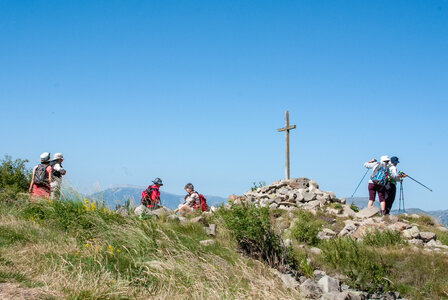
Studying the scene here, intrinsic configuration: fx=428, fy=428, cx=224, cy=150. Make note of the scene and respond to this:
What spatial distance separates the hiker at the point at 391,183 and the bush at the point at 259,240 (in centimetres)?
670

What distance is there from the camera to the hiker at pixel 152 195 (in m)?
12.9

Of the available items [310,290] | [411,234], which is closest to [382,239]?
[411,234]

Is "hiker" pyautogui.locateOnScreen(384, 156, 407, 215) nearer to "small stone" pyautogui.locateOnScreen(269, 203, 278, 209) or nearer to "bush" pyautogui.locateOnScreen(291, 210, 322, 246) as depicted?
"small stone" pyautogui.locateOnScreen(269, 203, 278, 209)

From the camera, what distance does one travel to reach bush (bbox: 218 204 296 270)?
795 cm

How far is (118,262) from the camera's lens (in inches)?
263

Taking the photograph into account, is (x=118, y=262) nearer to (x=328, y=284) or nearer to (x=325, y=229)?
(x=328, y=284)

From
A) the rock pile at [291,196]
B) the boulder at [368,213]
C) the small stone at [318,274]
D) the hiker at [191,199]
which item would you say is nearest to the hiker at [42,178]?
Result: the hiker at [191,199]

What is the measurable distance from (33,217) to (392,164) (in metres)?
10.7

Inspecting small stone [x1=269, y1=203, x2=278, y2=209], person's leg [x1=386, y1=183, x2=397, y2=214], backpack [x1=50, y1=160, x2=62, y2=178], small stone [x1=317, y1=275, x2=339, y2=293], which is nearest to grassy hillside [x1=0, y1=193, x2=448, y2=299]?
small stone [x1=317, y1=275, x2=339, y2=293]

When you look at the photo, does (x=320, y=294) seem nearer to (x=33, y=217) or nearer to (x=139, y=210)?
(x=139, y=210)

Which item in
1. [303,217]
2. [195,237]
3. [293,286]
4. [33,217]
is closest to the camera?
[293,286]

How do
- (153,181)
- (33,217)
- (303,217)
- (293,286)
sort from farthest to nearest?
(153,181) → (303,217) → (33,217) → (293,286)

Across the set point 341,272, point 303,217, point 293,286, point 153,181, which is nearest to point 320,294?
point 293,286

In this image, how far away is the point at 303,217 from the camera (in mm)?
11805
